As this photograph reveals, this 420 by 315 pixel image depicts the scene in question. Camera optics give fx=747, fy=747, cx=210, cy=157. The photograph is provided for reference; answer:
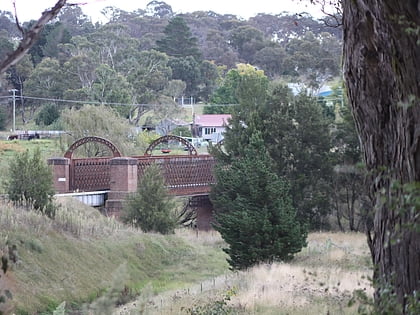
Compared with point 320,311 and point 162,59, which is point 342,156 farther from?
point 162,59

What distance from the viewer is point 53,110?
52.4 metres

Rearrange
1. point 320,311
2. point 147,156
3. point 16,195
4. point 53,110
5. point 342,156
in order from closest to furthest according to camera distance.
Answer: point 320,311 → point 16,195 → point 342,156 → point 147,156 → point 53,110

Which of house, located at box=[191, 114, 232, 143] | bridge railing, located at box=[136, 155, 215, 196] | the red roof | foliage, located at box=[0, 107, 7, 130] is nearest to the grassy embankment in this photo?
bridge railing, located at box=[136, 155, 215, 196]

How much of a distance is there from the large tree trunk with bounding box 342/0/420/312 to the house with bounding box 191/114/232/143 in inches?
2197

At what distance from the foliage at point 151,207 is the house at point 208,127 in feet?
106

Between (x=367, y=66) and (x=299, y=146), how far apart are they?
27.9 metres

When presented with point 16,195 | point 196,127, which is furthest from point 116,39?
point 16,195

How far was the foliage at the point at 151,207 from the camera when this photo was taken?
28.0 m

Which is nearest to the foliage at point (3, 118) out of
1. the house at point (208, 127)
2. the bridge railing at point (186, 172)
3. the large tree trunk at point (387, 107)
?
the house at point (208, 127)

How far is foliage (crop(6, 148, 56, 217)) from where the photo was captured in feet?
76.1

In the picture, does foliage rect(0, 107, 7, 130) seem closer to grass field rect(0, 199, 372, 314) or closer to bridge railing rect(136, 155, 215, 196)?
bridge railing rect(136, 155, 215, 196)

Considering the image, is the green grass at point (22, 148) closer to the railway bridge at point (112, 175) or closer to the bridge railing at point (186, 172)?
the railway bridge at point (112, 175)

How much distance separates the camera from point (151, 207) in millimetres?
28406

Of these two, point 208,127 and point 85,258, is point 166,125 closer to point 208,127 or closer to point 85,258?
point 208,127
